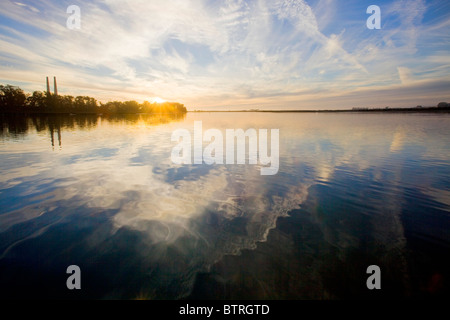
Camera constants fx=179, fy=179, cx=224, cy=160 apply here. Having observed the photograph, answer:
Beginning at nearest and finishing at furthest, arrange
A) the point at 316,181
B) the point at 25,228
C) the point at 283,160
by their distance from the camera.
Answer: the point at 25,228 < the point at 316,181 < the point at 283,160

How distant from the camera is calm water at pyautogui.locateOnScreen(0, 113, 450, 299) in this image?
502 cm

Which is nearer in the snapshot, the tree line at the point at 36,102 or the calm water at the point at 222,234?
the calm water at the point at 222,234

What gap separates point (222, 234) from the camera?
709 cm

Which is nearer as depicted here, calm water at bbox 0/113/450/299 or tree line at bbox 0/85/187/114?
calm water at bbox 0/113/450/299

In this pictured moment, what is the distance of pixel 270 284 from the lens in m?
5.06

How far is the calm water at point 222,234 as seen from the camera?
502 cm

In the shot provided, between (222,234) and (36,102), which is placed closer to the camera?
(222,234)

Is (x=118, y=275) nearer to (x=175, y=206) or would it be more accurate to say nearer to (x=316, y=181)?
(x=175, y=206)

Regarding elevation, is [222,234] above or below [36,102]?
below

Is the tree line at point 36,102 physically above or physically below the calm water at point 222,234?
above
